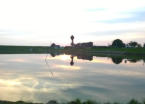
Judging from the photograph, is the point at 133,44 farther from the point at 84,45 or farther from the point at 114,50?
the point at 84,45

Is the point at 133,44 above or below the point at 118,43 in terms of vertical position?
below

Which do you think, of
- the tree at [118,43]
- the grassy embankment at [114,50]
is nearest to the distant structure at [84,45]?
the grassy embankment at [114,50]

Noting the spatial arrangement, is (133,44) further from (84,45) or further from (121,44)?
(84,45)

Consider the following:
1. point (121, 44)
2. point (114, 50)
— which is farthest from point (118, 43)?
point (114, 50)

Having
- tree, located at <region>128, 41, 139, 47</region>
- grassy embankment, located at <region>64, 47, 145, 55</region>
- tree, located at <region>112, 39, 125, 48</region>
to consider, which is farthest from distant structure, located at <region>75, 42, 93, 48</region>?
tree, located at <region>128, 41, 139, 47</region>

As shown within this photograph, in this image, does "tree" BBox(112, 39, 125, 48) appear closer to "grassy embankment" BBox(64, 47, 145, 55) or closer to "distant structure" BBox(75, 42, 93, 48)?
"grassy embankment" BBox(64, 47, 145, 55)

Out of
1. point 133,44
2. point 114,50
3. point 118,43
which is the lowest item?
point 114,50

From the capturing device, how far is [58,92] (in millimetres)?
19484

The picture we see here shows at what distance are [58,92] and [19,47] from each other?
179 m

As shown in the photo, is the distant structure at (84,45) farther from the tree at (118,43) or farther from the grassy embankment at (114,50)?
the tree at (118,43)

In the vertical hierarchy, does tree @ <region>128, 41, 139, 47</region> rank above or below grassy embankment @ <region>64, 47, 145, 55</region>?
above

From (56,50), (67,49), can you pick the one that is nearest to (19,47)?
(56,50)

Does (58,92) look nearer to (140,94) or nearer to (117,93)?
(117,93)

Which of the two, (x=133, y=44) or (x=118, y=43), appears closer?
(x=118, y=43)
